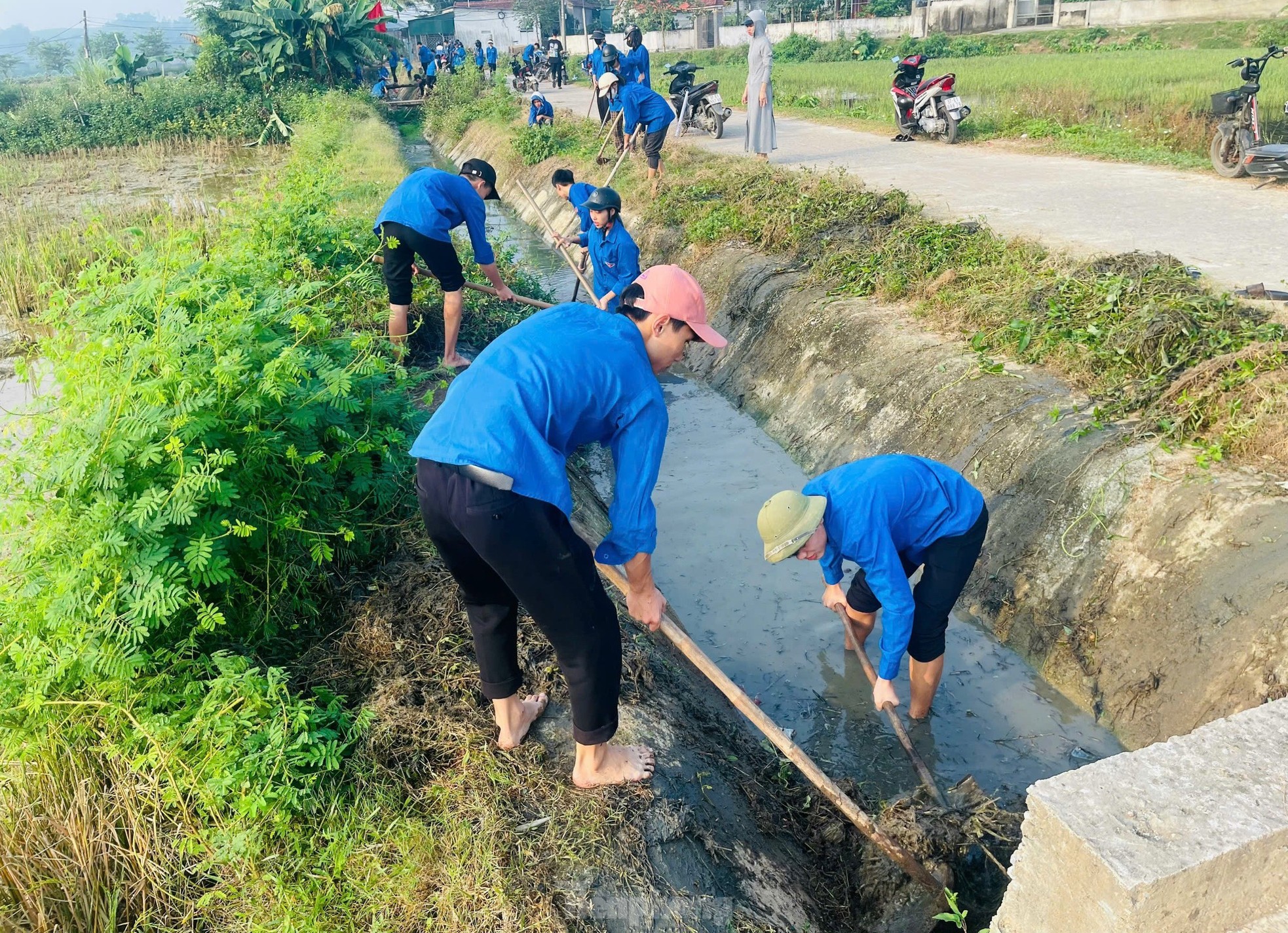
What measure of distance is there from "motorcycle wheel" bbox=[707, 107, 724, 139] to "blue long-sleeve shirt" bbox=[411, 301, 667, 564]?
46.4 feet

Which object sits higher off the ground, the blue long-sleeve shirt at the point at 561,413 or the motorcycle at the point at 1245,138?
the motorcycle at the point at 1245,138

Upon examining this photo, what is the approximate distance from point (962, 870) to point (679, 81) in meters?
15.7

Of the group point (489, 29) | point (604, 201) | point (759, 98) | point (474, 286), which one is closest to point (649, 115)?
point (759, 98)

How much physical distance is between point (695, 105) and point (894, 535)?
14.1 metres

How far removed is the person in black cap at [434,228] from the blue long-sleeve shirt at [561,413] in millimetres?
3682

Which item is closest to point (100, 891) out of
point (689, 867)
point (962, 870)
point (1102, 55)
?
point (689, 867)

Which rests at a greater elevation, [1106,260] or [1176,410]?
[1106,260]

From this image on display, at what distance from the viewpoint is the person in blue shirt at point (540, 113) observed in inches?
666

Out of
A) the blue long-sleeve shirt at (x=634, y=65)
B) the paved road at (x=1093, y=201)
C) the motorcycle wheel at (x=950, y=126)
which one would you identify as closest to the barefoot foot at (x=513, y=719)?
the paved road at (x=1093, y=201)

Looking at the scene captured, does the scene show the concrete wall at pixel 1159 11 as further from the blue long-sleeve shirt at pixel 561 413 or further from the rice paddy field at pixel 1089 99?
the blue long-sleeve shirt at pixel 561 413

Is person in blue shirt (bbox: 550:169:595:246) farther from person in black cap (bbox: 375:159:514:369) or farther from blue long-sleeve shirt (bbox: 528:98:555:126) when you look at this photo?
blue long-sleeve shirt (bbox: 528:98:555:126)

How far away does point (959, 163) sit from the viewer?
1110cm

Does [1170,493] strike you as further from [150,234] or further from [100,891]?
[150,234]

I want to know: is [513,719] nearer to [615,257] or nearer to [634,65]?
[615,257]
